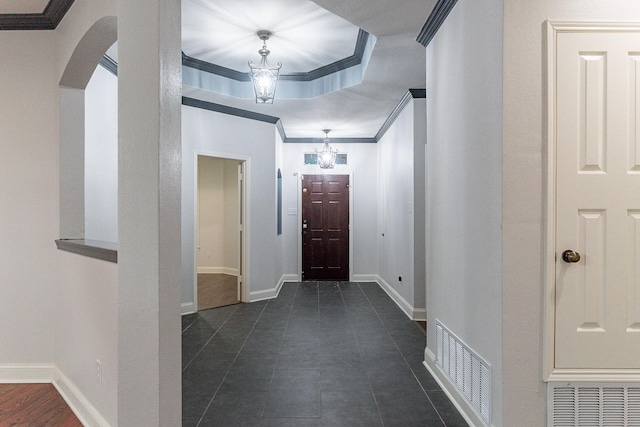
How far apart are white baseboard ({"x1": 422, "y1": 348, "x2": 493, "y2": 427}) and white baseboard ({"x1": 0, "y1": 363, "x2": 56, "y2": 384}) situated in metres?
2.94

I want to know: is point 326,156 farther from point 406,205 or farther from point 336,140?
point 406,205

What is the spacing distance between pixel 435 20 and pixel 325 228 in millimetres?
5040

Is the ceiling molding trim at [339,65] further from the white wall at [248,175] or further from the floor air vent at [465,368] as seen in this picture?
the floor air vent at [465,368]

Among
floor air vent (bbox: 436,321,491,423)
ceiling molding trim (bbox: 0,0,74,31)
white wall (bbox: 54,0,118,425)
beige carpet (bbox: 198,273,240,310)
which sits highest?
ceiling molding trim (bbox: 0,0,74,31)

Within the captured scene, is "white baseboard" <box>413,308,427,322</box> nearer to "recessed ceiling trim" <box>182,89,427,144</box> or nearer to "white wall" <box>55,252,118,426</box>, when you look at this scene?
"recessed ceiling trim" <box>182,89,427,144</box>

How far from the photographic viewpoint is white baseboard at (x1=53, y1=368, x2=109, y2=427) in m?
2.37

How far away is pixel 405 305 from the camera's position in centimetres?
527

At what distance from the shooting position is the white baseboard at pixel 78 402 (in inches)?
93.4

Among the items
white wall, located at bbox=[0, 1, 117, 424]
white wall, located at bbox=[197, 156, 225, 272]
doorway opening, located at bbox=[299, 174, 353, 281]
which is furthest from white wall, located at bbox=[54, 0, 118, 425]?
white wall, located at bbox=[197, 156, 225, 272]

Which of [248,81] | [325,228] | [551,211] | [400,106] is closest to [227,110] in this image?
[248,81]

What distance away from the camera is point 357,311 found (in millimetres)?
5297

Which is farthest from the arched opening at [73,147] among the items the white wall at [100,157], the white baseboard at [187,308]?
the white baseboard at [187,308]

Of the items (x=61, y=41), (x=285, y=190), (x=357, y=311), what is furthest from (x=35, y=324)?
(x=285, y=190)

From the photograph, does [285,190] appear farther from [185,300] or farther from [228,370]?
[228,370]
